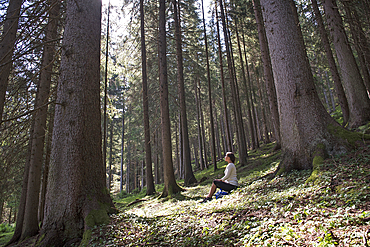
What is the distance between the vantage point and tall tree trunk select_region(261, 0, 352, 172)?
15.7 feet

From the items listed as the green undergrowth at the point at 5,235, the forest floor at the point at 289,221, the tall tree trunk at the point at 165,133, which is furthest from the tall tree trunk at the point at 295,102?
the green undergrowth at the point at 5,235

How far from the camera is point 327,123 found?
4852 mm

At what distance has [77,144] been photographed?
157 inches

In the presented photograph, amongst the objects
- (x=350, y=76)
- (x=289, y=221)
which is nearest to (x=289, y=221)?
(x=289, y=221)

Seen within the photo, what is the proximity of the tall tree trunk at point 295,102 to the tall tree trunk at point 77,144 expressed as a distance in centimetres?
453

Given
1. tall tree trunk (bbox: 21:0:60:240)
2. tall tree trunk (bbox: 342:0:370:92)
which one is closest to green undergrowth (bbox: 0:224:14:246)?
tall tree trunk (bbox: 21:0:60:240)

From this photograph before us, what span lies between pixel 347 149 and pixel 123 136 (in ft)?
82.9

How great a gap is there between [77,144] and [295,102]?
514 centimetres

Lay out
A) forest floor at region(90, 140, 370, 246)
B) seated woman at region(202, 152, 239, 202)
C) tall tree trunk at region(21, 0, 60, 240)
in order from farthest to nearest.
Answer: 1. tall tree trunk at region(21, 0, 60, 240)
2. seated woman at region(202, 152, 239, 202)
3. forest floor at region(90, 140, 370, 246)

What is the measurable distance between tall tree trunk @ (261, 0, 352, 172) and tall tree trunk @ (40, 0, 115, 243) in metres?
4.53

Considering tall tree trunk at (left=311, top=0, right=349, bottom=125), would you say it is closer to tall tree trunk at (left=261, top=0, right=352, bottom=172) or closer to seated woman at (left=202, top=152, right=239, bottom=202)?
tall tree trunk at (left=261, top=0, right=352, bottom=172)

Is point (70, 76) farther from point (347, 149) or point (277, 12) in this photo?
point (347, 149)

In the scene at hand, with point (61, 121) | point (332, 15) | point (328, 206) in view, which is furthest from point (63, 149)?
point (332, 15)

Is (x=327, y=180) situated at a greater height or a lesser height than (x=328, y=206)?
greater
